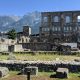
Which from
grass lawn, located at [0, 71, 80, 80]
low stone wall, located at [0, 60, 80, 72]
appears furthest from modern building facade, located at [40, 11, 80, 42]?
grass lawn, located at [0, 71, 80, 80]

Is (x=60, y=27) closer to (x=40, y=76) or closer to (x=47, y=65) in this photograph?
(x=47, y=65)

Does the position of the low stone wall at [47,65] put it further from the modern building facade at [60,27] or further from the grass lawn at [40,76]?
the modern building facade at [60,27]

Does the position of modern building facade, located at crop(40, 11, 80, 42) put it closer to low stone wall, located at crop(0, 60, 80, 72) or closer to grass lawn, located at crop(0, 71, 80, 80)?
low stone wall, located at crop(0, 60, 80, 72)

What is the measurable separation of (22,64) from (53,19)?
65051 millimetres

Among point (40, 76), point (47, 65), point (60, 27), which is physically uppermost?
point (60, 27)

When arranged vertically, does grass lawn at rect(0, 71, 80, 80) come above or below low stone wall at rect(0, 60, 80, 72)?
below

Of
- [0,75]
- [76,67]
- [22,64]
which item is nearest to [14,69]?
[22,64]

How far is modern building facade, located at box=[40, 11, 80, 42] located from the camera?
80812mm

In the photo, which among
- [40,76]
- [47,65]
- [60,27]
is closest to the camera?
[40,76]

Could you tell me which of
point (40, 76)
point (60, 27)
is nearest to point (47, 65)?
point (40, 76)

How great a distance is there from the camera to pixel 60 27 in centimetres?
8319

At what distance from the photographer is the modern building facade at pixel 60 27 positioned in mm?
80812

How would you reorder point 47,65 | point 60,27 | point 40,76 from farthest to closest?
point 60,27 → point 47,65 → point 40,76

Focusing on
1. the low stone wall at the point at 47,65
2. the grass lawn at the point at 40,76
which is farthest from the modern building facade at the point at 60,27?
the grass lawn at the point at 40,76
